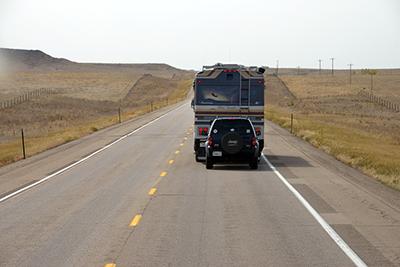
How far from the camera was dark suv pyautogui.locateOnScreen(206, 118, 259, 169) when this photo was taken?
2084 cm

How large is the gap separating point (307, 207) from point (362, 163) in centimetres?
933

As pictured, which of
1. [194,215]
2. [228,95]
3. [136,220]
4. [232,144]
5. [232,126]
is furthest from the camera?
[228,95]

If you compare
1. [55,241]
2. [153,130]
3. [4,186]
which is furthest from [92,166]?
[153,130]

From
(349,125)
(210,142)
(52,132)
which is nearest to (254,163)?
(210,142)

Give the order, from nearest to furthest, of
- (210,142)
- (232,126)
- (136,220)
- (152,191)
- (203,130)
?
(136,220) → (152,191) → (210,142) → (232,126) → (203,130)

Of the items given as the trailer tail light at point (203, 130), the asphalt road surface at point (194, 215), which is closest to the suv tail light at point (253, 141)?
the asphalt road surface at point (194, 215)

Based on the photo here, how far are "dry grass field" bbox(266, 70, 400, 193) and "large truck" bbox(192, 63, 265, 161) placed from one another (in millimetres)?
4132

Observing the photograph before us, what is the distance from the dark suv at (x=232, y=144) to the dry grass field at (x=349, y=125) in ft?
12.8

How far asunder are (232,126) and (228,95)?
121 inches

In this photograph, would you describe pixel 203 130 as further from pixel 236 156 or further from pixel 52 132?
pixel 52 132

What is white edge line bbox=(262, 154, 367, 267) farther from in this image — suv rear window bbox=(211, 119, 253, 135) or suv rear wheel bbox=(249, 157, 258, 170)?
suv rear window bbox=(211, 119, 253, 135)

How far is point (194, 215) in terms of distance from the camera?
12.6 m

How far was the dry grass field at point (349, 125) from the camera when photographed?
2306 cm

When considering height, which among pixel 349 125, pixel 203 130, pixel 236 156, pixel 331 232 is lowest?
pixel 349 125
